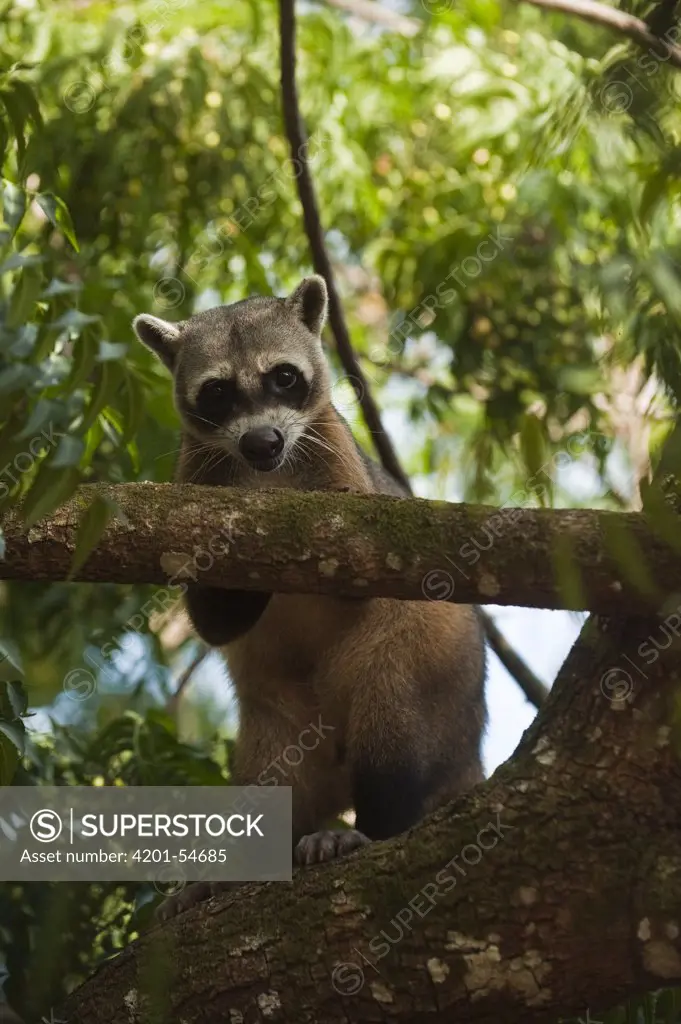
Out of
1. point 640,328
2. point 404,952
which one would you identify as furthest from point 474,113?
point 404,952

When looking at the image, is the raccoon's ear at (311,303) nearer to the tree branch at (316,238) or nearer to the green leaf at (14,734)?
the tree branch at (316,238)

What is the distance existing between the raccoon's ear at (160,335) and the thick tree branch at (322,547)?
3.22 m

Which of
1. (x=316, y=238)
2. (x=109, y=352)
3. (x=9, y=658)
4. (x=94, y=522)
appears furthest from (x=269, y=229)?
(x=94, y=522)

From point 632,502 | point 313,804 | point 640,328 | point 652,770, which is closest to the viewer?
point 652,770

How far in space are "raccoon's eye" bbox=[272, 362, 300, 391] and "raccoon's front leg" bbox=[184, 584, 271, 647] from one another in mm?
1739

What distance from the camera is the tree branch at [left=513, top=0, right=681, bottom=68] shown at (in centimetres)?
546

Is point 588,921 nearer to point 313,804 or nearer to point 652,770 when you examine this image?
point 652,770

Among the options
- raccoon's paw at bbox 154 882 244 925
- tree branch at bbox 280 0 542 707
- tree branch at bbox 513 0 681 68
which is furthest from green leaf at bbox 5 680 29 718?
tree branch at bbox 280 0 542 707

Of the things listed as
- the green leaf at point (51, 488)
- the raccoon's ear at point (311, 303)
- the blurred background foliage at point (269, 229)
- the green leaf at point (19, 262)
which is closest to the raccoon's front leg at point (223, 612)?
the blurred background foliage at point (269, 229)

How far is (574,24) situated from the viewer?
797cm

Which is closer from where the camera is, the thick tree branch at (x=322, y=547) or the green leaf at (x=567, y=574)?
the green leaf at (x=567, y=574)

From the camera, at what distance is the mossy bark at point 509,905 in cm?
470

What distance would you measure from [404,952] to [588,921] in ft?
→ 2.45

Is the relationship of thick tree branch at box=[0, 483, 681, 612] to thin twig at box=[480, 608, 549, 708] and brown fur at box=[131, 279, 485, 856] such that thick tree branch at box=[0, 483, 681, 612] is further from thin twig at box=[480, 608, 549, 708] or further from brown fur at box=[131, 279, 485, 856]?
thin twig at box=[480, 608, 549, 708]
